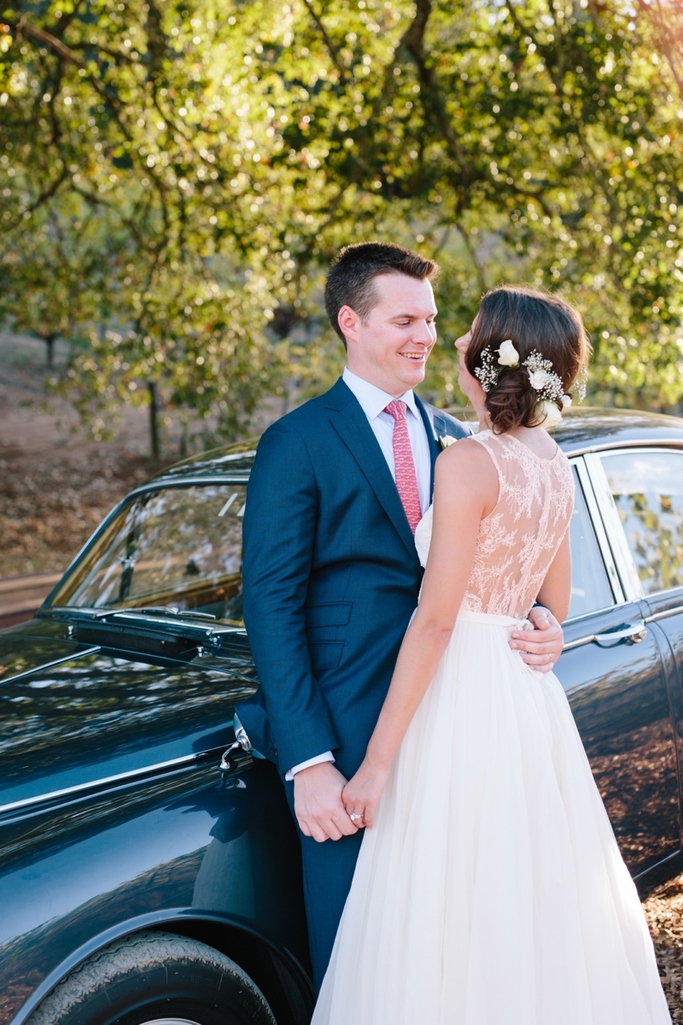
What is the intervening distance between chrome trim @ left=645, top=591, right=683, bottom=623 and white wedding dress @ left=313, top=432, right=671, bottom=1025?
0.98m

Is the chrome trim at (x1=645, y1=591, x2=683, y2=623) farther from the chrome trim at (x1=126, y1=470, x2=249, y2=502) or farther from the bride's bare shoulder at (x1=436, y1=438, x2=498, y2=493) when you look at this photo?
the chrome trim at (x1=126, y1=470, x2=249, y2=502)

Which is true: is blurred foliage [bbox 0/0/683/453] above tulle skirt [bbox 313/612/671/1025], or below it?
above

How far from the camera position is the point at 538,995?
2.01 meters

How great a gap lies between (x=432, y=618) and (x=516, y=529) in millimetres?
309

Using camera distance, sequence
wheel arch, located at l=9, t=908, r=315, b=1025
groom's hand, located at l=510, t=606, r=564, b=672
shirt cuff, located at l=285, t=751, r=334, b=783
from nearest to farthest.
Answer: wheel arch, located at l=9, t=908, r=315, b=1025 < shirt cuff, located at l=285, t=751, r=334, b=783 < groom's hand, located at l=510, t=606, r=564, b=672

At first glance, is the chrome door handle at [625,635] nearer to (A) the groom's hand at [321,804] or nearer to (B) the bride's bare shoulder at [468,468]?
(B) the bride's bare shoulder at [468,468]

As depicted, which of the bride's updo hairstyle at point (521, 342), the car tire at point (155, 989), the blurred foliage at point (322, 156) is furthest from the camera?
the blurred foliage at point (322, 156)

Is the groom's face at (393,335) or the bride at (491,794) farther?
the groom's face at (393,335)

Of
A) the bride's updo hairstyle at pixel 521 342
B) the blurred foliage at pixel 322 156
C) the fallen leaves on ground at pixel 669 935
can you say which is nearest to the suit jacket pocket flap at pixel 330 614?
the bride's updo hairstyle at pixel 521 342

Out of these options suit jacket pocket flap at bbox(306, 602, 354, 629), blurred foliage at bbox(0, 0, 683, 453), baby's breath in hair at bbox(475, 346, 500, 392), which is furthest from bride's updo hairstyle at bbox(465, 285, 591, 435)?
blurred foliage at bbox(0, 0, 683, 453)

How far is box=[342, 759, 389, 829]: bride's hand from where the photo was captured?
2.01 m

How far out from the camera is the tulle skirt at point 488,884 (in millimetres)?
1974

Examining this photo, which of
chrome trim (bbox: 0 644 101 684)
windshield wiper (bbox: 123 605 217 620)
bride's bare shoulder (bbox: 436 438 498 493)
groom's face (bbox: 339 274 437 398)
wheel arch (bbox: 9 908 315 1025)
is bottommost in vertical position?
wheel arch (bbox: 9 908 315 1025)

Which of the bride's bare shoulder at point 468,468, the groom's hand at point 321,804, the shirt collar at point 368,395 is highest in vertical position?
the shirt collar at point 368,395
